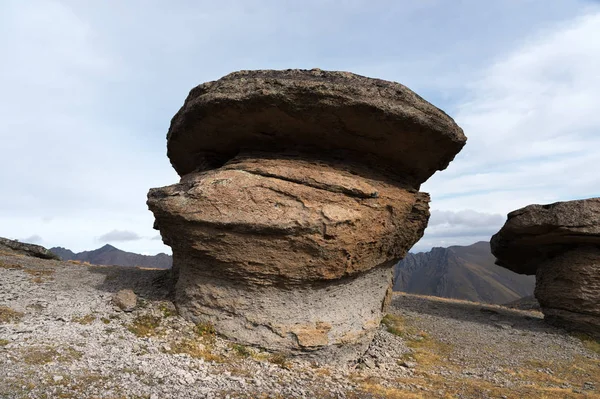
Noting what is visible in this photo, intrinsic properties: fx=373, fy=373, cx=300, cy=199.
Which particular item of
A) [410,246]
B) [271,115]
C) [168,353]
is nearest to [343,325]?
[410,246]

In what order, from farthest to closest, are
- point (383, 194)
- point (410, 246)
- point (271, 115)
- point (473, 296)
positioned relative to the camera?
1. point (473, 296)
2. point (410, 246)
3. point (383, 194)
4. point (271, 115)

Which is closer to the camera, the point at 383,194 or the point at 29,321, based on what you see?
the point at 29,321

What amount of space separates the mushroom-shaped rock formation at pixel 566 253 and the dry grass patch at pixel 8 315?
17.7 m

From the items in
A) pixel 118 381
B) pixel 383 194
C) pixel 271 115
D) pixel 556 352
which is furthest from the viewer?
pixel 556 352

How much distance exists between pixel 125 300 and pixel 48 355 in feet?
9.91

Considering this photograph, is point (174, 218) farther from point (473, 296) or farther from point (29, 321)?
point (473, 296)

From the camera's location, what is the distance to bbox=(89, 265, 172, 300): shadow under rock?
1117cm

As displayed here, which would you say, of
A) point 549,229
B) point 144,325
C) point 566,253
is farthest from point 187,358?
point 566,253

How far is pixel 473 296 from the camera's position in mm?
141875

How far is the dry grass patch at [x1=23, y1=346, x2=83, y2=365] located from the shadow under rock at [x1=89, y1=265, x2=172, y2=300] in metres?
3.61

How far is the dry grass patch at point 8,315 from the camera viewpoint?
816cm

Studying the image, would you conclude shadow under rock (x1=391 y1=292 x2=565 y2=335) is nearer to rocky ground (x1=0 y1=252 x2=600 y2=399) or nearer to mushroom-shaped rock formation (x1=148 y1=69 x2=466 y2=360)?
rocky ground (x1=0 y1=252 x2=600 y2=399)

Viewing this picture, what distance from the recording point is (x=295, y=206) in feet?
31.1

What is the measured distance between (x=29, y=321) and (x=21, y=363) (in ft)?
7.31
